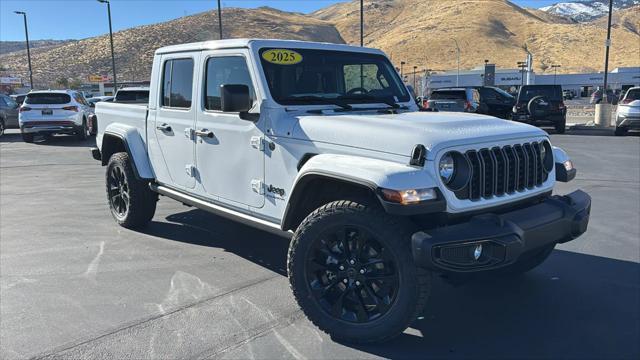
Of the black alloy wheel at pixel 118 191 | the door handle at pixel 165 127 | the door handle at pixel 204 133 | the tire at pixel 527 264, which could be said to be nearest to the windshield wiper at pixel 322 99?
the door handle at pixel 204 133

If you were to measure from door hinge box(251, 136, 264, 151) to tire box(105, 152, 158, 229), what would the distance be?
216 cm

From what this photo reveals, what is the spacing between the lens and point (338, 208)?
3.37 meters

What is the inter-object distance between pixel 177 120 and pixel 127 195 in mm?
1452

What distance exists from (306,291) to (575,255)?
305 centimetres

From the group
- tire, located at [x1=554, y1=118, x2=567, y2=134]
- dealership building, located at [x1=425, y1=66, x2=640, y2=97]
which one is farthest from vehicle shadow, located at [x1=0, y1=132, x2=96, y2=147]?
dealership building, located at [x1=425, y1=66, x2=640, y2=97]

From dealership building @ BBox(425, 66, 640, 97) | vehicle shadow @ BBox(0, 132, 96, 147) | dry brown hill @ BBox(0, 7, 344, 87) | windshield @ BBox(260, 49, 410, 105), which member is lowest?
vehicle shadow @ BBox(0, 132, 96, 147)

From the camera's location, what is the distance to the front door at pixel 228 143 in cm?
418

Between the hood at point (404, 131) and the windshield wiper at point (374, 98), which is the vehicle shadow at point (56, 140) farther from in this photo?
the hood at point (404, 131)

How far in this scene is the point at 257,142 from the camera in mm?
4113

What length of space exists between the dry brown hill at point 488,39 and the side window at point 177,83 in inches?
4335

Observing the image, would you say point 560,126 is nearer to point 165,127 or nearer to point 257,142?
point 165,127

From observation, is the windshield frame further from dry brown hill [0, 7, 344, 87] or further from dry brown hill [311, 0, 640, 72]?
dry brown hill [311, 0, 640, 72]

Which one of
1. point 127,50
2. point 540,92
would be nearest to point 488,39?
point 127,50

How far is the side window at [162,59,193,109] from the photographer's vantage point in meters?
4.96
